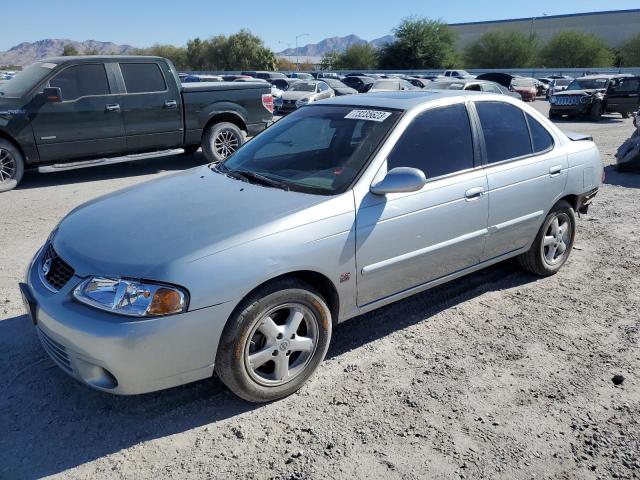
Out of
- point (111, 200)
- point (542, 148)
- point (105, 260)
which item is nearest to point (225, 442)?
point (105, 260)

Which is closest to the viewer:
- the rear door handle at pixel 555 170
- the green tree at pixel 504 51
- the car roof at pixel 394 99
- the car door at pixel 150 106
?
the car roof at pixel 394 99

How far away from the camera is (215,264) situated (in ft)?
8.67

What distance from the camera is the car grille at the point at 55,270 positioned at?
2818 millimetres

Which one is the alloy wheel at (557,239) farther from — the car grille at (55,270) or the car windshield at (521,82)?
the car windshield at (521,82)

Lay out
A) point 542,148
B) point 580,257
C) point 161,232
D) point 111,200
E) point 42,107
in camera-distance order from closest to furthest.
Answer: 1. point 161,232
2. point 111,200
3. point 542,148
4. point 580,257
5. point 42,107

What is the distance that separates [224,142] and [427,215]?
283 inches

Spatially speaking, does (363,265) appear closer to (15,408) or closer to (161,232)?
(161,232)

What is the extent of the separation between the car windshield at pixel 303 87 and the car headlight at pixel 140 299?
21285 mm

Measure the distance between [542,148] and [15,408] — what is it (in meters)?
4.28

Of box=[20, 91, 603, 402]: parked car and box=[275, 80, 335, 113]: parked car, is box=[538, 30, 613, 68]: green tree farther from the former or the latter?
box=[20, 91, 603, 402]: parked car

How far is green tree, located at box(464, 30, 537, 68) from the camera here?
2773 inches

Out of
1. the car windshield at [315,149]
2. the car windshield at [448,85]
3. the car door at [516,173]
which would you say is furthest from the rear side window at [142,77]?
the car windshield at [448,85]

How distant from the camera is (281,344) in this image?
296 cm

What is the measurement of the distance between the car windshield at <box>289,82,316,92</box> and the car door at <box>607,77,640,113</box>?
1174 cm
